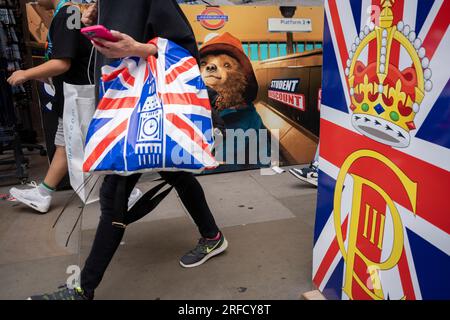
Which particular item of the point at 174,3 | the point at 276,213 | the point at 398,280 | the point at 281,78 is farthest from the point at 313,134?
the point at 398,280

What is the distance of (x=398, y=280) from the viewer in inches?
56.9

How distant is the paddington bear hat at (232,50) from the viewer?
3.77m

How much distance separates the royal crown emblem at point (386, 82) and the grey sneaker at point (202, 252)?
1.22 meters

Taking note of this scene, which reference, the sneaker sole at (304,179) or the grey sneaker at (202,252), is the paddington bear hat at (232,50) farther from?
the grey sneaker at (202,252)

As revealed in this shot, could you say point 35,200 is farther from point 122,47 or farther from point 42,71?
point 122,47

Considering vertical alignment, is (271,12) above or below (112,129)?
above

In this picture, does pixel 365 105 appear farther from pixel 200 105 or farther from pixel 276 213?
pixel 276 213

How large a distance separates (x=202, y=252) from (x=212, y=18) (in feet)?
7.79

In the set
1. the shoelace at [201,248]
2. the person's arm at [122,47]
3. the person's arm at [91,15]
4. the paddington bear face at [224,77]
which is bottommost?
the shoelace at [201,248]

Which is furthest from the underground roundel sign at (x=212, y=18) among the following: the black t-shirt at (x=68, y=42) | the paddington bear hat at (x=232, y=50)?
the black t-shirt at (x=68, y=42)

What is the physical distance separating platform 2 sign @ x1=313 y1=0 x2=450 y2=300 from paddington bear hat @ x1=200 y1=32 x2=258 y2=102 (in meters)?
2.18

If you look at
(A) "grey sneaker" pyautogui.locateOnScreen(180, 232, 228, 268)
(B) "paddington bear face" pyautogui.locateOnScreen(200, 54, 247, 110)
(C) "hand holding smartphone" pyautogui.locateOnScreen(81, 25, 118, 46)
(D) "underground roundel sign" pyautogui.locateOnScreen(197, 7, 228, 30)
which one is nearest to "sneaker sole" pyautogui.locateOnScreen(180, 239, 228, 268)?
(A) "grey sneaker" pyautogui.locateOnScreen(180, 232, 228, 268)
